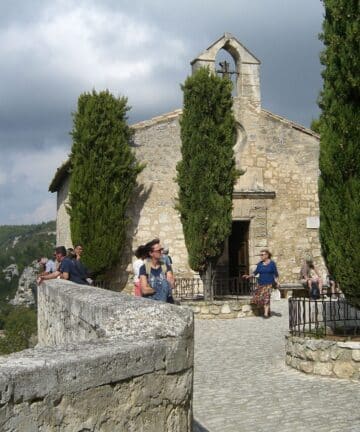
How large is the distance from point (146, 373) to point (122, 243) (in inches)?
488

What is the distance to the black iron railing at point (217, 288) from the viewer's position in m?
15.3

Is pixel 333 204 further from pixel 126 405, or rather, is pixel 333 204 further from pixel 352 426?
pixel 126 405

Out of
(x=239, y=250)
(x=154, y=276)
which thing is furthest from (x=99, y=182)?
(x=154, y=276)

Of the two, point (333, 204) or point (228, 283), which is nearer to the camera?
point (333, 204)

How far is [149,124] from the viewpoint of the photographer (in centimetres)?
1612

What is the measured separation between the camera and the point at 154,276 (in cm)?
714

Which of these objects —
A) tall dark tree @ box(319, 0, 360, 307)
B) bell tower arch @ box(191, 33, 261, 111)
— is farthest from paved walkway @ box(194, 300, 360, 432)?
bell tower arch @ box(191, 33, 261, 111)

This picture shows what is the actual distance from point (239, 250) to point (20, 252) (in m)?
97.0

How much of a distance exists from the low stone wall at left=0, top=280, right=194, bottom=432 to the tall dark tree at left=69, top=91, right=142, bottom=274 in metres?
11.1

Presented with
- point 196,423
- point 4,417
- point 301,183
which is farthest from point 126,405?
point 301,183

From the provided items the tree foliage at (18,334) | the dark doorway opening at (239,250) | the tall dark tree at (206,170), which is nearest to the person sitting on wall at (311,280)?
the dark doorway opening at (239,250)

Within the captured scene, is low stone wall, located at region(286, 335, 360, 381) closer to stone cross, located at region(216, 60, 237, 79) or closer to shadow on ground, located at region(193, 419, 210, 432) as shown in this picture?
shadow on ground, located at region(193, 419, 210, 432)

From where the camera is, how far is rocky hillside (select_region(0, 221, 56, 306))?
287 ft

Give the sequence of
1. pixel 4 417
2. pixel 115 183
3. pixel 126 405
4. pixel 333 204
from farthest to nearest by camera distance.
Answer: pixel 115 183 < pixel 333 204 < pixel 126 405 < pixel 4 417
